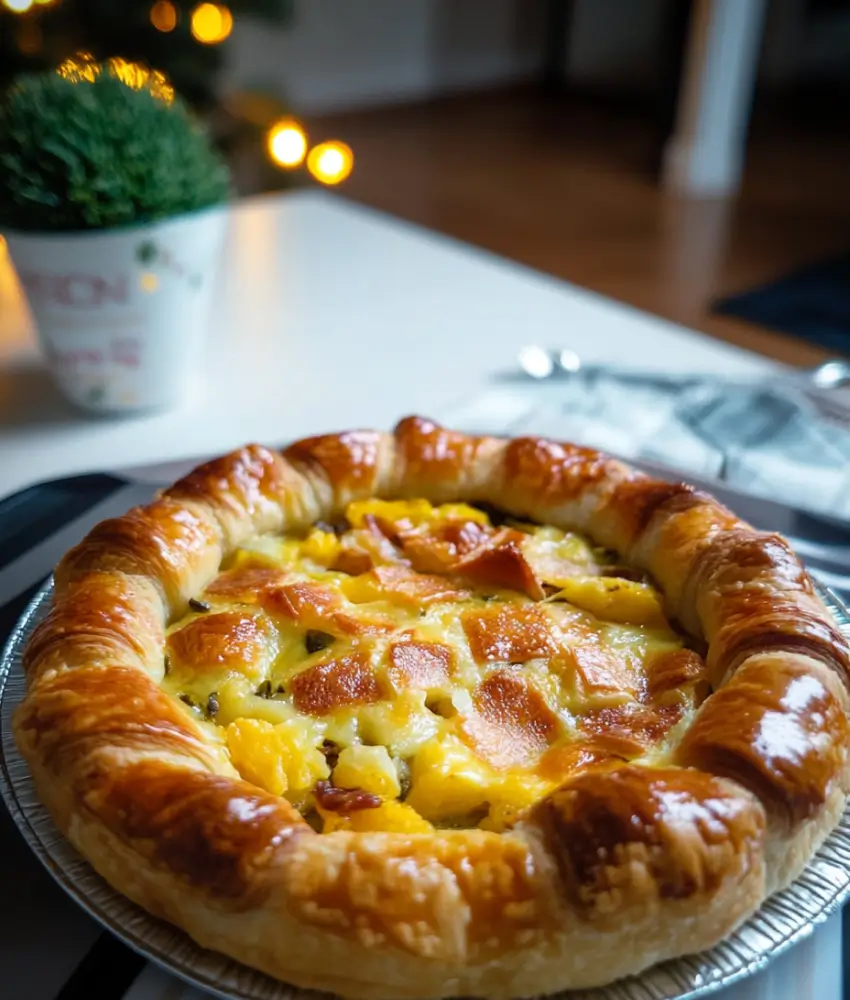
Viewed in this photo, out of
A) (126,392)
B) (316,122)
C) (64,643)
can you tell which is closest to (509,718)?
(64,643)

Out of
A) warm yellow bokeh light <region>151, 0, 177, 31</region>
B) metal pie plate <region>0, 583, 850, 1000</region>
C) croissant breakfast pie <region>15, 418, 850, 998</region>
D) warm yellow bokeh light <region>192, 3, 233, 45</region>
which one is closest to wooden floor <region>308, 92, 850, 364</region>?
warm yellow bokeh light <region>192, 3, 233, 45</region>

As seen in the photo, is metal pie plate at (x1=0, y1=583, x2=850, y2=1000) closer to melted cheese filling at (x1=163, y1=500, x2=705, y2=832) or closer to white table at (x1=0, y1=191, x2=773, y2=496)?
melted cheese filling at (x1=163, y1=500, x2=705, y2=832)

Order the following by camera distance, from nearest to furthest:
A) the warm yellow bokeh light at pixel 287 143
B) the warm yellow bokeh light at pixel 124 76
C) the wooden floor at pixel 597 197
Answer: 1. the warm yellow bokeh light at pixel 124 76
2. the warm yellow bokeh light at pixel 287 143
3. the wooden floor at pixel 597 197

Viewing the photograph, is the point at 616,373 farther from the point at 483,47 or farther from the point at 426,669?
the point at 483,47

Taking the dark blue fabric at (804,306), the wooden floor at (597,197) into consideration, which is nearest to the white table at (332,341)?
the wooden floor at (597,197)

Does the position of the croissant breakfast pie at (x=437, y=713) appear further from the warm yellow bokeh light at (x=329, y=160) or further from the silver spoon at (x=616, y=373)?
the warm yellow bokeh light at (x=329, y=160)

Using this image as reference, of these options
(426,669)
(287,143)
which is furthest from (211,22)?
(426,669)
